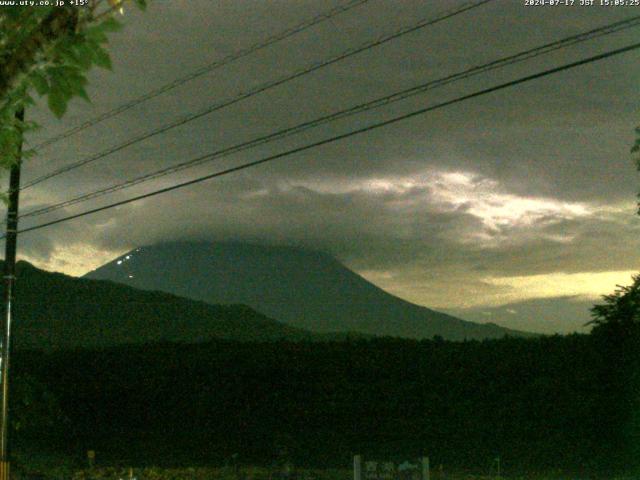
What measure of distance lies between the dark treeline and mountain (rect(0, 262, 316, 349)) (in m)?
30.0

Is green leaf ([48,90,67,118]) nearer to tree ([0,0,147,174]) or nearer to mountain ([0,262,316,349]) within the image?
tree ([0,0,147,174])

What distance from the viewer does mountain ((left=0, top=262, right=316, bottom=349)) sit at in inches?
2392

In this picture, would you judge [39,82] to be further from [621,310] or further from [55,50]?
[621,310]

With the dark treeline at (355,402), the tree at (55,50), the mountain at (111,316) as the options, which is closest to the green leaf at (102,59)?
the tree at (55,50)

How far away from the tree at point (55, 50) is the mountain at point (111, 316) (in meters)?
54.3

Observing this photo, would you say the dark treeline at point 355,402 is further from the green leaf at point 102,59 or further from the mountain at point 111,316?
the mountain at point 111,316

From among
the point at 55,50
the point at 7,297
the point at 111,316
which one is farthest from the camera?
the point at 111,316

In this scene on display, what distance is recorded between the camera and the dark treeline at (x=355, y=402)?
69.4 feet

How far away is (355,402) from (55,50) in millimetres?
20531

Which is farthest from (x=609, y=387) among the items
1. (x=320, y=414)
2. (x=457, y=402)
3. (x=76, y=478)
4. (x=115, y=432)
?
(x=115, y=432)

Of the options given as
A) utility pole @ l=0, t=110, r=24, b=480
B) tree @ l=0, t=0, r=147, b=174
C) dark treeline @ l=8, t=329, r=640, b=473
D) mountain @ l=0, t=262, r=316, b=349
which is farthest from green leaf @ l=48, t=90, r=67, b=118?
mountain @ l=0, t=262, r=316, b=349

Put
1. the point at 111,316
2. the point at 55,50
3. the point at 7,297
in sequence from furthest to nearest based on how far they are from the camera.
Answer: the point at 111,316 → the point at 7,297 → the point at 55,50

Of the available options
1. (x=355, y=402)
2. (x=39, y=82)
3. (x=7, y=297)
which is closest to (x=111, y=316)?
(x=355, y=402)

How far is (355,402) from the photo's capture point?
24094 millimetres
